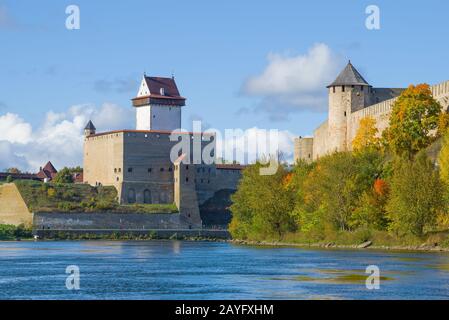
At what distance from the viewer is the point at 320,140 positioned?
7631 centimetres

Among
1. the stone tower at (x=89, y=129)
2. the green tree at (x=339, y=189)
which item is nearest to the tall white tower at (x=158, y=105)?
the stone tower at (x=89, y=129)

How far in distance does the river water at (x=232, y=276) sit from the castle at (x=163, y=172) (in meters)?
41.3

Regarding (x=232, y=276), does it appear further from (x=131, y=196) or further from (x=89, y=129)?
(x=89, y=129)

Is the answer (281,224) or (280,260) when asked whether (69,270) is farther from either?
(281,224)

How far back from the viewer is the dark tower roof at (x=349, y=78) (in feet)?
229

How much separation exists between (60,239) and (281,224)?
21.5 meters

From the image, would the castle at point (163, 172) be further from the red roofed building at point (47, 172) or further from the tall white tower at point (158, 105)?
Result: the red roofed building at point (47, 172)

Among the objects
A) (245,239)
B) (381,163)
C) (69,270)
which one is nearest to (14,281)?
(69,270)

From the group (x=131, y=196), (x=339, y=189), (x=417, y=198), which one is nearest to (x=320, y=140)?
(x=131, y=196)

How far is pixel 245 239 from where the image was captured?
6475 cm

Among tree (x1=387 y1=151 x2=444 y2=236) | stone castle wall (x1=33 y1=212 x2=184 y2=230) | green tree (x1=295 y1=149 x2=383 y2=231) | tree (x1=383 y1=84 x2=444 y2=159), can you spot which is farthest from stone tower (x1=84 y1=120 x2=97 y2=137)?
tree (x1=387 y1=151 x2=444 y2=236)

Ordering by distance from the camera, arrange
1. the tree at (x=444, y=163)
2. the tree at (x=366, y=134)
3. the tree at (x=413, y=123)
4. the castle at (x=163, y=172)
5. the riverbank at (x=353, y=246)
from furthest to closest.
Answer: the castle at (x=163, y=172)
the tree at (x=366, y=134)
the tree at (x=413, y=123)
the tree at (x=444, y=163)
the riverbank at (x=353, y=246)

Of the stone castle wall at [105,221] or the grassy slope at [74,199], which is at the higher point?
the grassy slope at [74,199]

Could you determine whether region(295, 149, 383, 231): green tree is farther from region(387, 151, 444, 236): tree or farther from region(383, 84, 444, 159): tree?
region(387, 151, 444, 236): tree
